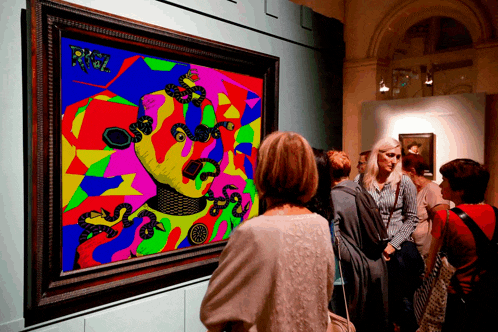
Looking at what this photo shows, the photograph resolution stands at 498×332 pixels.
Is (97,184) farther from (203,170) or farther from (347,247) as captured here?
(347,247)

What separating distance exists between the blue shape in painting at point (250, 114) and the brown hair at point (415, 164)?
2.29m

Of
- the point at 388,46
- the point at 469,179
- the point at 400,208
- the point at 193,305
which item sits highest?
the point at 388,46

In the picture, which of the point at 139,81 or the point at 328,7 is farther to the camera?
the point at 328,7

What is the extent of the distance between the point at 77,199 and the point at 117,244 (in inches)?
17.3

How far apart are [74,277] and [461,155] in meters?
4.98

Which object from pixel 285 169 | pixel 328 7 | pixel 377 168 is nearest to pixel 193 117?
pixel 285 169

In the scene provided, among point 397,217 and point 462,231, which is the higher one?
point 462,231

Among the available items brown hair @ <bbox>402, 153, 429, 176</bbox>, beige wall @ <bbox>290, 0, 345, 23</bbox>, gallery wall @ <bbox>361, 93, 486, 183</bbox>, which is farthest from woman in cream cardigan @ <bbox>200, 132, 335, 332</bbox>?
beige wall @ <bbox>290, 0, 345, 23</bbox>

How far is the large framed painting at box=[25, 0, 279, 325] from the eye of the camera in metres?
2.26

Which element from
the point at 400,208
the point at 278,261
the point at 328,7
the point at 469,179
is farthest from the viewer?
the point at 328,7

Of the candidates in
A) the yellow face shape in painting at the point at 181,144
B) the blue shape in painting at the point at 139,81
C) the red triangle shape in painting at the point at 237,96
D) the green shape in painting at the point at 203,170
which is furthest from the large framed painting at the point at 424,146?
the blue shape in painting at the point at 139,81

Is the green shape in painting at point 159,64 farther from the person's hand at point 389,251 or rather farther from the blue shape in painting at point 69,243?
the person's hand at point 389,251

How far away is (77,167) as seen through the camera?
7.98 feet

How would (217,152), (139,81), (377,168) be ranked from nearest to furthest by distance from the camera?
(139,81) → (217,152) → (377,168)
